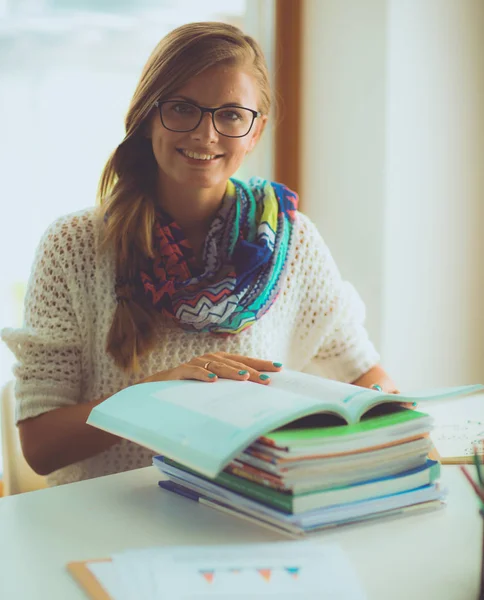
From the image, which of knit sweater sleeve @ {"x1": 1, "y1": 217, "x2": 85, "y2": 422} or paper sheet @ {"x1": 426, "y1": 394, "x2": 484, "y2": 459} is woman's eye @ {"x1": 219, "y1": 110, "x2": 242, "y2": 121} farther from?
paper sheet @ {"x1": 426, "y1": 394, "x2": 484, "y2": 459}

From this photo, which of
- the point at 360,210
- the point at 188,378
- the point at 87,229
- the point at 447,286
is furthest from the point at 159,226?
the point at 447,286

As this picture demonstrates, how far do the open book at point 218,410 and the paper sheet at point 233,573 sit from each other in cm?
9

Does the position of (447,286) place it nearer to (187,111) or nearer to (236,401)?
(187,111)

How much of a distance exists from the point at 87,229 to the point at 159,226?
0.44 feet

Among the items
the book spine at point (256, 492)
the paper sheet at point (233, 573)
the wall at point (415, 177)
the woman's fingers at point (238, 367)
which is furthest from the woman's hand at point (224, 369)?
the wall at point (415, 177)

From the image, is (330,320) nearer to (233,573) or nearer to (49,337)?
(49,337)

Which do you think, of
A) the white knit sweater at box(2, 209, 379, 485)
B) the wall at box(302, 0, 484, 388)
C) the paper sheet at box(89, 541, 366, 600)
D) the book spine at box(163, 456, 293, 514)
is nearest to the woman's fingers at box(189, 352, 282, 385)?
the book spine at box(163, 456, 293, 514)

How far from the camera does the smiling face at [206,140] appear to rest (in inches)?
55.2

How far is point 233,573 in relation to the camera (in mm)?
757

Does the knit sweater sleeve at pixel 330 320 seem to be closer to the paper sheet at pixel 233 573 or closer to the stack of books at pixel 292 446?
the stack of books at pixel 292 446

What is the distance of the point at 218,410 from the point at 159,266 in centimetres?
63

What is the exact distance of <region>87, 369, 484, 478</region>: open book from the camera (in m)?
0.81

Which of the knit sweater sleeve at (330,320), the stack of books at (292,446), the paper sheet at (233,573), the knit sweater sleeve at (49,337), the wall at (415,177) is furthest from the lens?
the wall at (415,177)

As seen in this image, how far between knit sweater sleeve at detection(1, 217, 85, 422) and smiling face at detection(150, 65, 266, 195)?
23 cm
